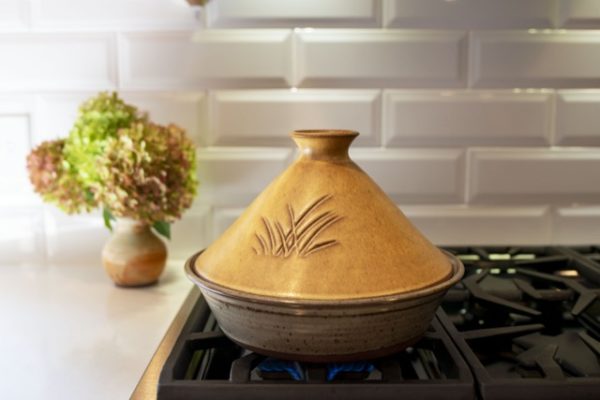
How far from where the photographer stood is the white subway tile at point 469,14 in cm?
104

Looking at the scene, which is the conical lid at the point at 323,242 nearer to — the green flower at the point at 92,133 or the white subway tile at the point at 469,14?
the green flower at the point at 92,133

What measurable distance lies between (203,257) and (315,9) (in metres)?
0.54

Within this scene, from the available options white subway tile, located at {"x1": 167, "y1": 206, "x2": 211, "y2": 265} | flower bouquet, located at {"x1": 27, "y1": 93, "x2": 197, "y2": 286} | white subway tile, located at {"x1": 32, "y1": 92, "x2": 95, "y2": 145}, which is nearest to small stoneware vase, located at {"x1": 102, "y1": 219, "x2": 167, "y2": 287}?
flower bouquet, located at {"x1": 27, "y1": 93, "x2": 197, "y2": 286}

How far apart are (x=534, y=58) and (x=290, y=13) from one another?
1.39ft

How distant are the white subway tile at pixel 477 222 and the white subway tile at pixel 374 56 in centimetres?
24

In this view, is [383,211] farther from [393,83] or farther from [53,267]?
[53,267]

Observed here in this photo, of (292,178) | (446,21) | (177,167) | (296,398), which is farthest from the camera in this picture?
(446,21)

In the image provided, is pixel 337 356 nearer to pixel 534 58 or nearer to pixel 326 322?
pixel 326 322

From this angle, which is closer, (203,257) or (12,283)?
(203,257)

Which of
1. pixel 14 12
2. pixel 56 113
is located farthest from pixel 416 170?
pixel 14 12

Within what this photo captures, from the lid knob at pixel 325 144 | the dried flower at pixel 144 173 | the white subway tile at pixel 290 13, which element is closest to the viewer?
the lid knob at pixel 325 144

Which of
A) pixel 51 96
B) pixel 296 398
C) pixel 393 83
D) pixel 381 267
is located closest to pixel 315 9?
pixel 393 83

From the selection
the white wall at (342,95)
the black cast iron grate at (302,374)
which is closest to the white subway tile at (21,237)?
the white wall at (342,95)

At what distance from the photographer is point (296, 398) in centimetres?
53
